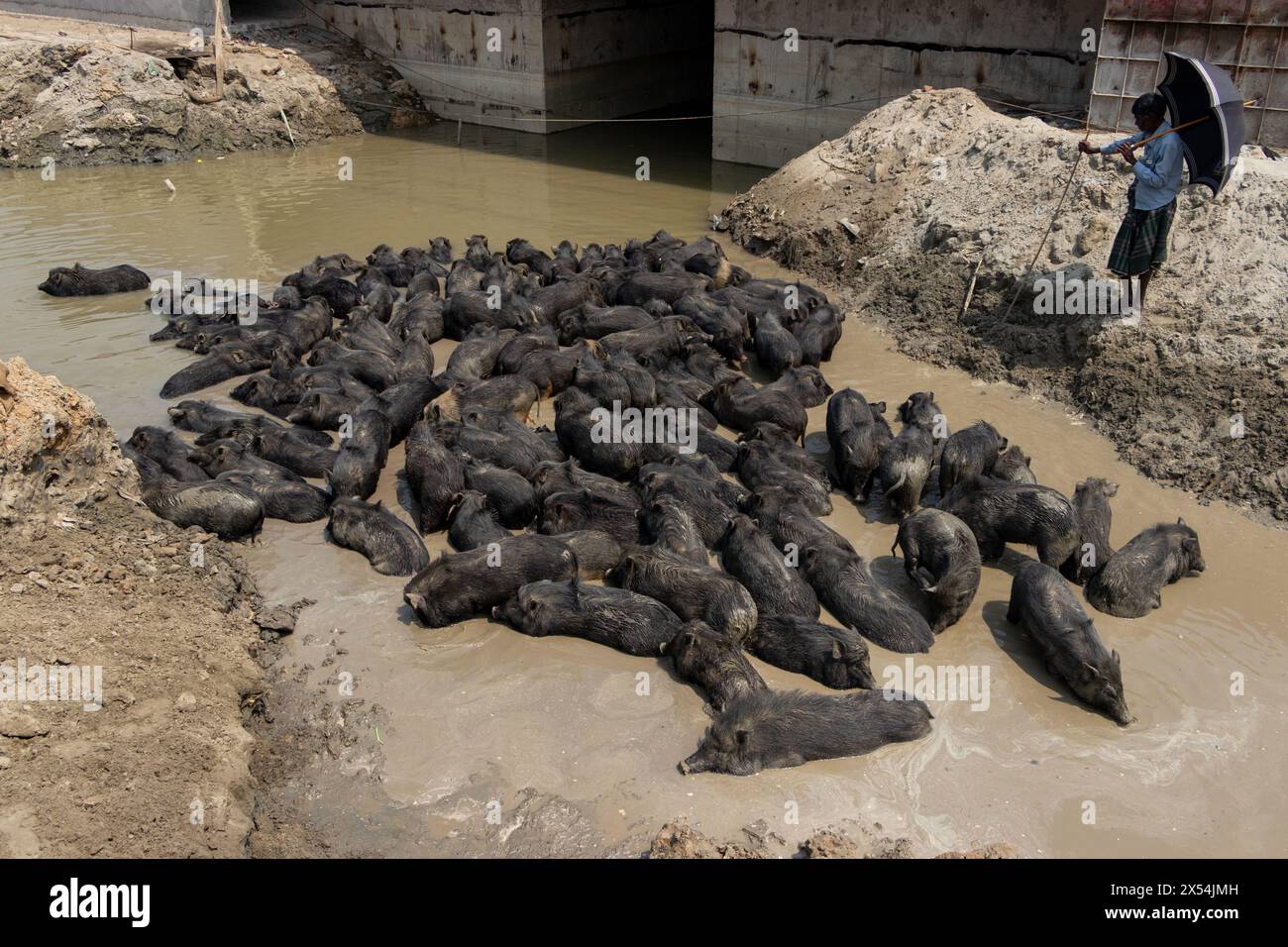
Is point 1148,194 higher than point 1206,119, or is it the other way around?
point 1206,119

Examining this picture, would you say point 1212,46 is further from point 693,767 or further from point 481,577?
point 693,767

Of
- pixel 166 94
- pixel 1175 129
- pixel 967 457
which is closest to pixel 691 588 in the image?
pixel 967 457

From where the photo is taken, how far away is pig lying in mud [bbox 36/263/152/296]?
36.4ft

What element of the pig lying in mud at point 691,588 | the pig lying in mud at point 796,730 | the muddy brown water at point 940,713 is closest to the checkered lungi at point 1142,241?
the muddy brown water at point 940,713

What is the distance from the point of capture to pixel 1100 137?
1114cm

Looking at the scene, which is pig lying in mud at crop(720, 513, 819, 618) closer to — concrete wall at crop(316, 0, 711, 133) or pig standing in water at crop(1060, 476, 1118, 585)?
pig standing in water at crop(1060, 476, 1118, 585)

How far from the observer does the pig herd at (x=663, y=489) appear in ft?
17.4

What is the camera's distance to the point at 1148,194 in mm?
7758

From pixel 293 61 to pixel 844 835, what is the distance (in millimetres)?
21406

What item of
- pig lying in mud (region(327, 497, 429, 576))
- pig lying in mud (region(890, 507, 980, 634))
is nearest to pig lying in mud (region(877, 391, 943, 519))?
pig lying in mud (region(890, 507, 980, 634))

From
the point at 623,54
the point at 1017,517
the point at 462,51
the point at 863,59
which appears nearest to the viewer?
the point at 1017,517

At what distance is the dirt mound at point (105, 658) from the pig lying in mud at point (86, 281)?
5.70 m

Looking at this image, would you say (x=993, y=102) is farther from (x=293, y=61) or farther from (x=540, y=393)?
(x=293, y=61)

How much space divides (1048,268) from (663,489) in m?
5.20
